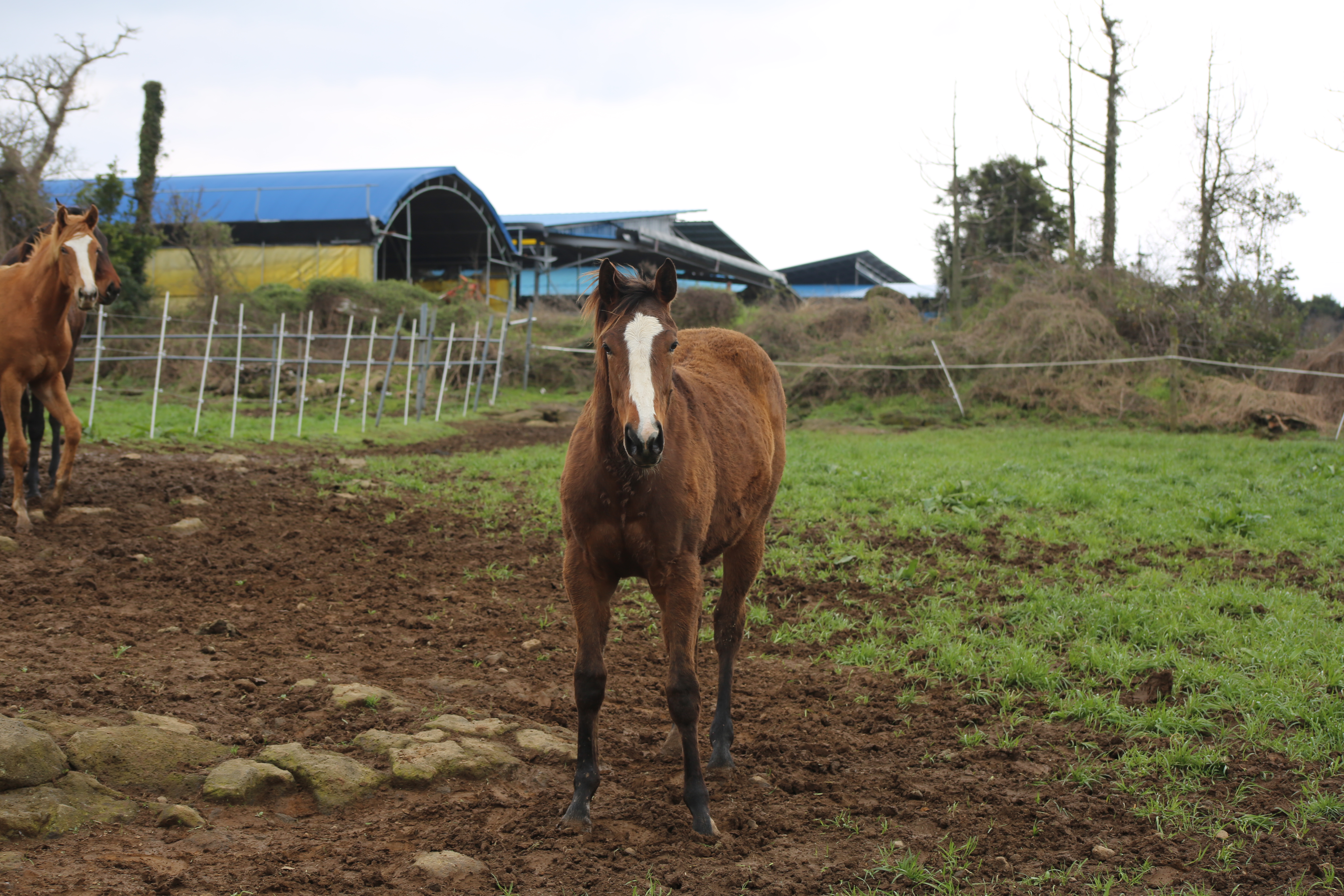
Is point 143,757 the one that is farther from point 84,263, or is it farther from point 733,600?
point 84,263

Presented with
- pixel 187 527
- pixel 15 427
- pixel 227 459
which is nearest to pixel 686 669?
pixel 187 527

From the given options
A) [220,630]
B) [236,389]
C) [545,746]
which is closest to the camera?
[545,746]

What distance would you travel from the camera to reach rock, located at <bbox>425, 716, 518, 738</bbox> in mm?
3795

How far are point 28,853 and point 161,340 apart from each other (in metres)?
12.0

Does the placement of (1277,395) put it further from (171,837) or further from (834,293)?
(834,293)

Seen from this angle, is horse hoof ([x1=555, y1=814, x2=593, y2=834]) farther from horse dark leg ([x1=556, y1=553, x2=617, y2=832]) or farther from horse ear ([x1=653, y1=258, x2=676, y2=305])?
horse ear ([x1=653, y1=258, x2=676, y2=305])

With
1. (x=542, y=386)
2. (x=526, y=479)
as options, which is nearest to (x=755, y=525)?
(x=526, y=479)

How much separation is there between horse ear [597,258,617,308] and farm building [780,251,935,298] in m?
44.0

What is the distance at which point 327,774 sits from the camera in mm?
3293

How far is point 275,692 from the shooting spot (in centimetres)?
406

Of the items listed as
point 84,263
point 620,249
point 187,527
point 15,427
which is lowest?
point 187,527

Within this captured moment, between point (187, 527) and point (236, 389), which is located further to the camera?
point (236, 389)

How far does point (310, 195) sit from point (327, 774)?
30.7m

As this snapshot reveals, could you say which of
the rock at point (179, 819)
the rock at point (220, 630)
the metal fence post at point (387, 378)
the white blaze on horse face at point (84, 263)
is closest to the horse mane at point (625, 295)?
the rock at point (179, 819)
